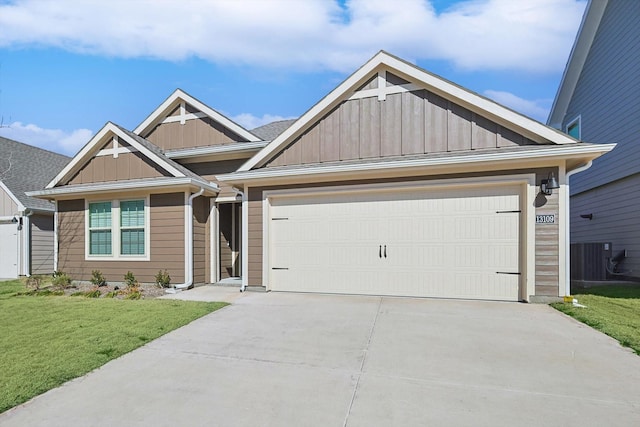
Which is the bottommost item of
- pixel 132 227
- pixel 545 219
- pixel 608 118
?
pixel 132 227

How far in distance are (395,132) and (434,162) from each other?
115 centimetres

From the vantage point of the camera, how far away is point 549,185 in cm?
605

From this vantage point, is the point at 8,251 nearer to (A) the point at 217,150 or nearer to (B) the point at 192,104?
(B) the point at 192,104

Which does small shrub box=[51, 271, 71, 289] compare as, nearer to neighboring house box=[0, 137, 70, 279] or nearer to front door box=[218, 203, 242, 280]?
front door box=[218, 203, 242, 280]

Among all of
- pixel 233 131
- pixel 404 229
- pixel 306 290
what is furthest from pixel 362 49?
pixel 306 290

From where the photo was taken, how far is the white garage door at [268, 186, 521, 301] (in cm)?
645

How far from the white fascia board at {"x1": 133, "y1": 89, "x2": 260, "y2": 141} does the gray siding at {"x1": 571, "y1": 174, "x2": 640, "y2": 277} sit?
33.8 ft

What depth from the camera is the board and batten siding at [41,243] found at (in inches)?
473

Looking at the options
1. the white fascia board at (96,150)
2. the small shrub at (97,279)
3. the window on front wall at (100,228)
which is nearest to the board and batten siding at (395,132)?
the white fascia board at (96,150)

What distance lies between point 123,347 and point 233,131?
7.08m

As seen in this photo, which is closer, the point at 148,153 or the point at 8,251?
the point at 148,153

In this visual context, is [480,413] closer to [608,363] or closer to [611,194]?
[608,363]

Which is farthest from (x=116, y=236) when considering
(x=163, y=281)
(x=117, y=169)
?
(x=163, y=281)

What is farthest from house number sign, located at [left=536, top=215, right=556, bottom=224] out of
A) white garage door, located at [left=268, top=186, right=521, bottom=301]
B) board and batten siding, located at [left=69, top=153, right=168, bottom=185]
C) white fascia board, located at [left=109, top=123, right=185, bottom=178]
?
board and batten siding, located at [left=69, top=153, right=168, bottom=185]
